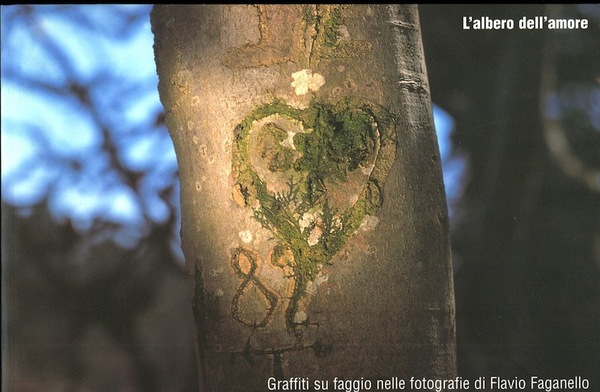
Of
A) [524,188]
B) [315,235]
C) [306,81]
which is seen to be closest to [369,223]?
[315,235]

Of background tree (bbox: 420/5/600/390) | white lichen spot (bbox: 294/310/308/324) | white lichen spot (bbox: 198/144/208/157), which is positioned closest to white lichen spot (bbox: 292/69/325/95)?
white lichen spot (bbox: 198/144/208/157)

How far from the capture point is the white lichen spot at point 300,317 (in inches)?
28.7

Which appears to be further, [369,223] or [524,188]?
[524,188]

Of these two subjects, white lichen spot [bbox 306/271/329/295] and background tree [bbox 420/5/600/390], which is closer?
white lichen spot [bbox 306/271/329/295]

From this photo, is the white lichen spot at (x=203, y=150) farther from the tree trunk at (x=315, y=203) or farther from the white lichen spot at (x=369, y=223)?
the white lichen spot at (x=369, y=223)

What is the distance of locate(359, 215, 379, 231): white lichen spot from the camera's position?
0.73m

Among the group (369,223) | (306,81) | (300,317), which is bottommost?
(300,317)

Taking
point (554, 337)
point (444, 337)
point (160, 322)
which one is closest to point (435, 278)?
point (444, 337)

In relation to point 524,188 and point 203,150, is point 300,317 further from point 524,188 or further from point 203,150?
point 524,188

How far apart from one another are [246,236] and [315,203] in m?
0.09

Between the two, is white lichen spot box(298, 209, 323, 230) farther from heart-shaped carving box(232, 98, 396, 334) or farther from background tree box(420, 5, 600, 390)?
background tree box(420, 5, 600, 390)

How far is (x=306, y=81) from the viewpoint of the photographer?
73cm

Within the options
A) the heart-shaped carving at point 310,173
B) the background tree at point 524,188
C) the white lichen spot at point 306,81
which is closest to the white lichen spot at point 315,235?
the heart-shaped carving at point 310,173

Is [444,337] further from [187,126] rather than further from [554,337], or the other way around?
[554,337]
